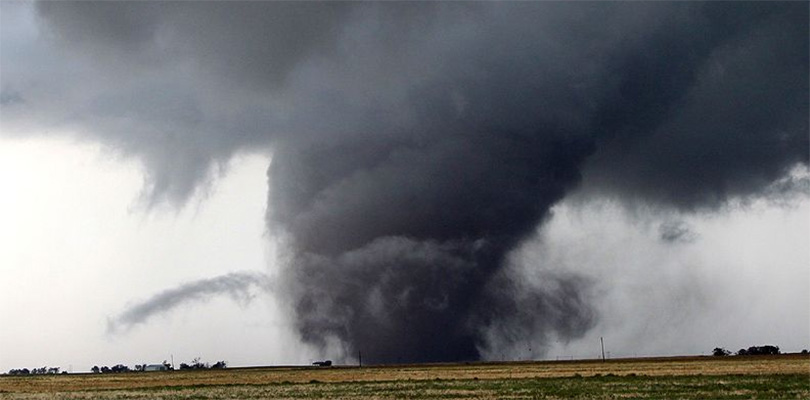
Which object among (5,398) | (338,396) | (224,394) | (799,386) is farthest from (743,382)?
(5,398)

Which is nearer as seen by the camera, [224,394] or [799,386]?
[799,386]

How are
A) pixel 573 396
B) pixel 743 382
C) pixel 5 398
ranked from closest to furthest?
pixel 573 396 < pixel 743 382 < pixel 5 398

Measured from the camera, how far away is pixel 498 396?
181ft

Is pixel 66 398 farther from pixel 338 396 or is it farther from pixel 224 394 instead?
pixel 338 396

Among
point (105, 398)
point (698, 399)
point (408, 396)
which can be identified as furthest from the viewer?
point (105, 398)

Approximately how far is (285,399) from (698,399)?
30053 mm

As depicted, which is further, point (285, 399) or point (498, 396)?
point (285, 399)

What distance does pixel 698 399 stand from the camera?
46.6 meters

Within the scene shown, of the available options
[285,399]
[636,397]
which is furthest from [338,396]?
[636,397]

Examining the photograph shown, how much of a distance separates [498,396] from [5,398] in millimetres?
50117

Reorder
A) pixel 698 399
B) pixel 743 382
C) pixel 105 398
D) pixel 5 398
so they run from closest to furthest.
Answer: pixel 698 399 → pixel 743 382 → pixel 105 398 → pixel 5 398

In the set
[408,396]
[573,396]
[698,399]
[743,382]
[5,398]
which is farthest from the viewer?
[5,398]

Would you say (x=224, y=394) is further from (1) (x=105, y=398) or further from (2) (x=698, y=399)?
(2) (x=698, y=399)

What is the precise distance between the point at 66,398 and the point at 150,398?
24.6ft
